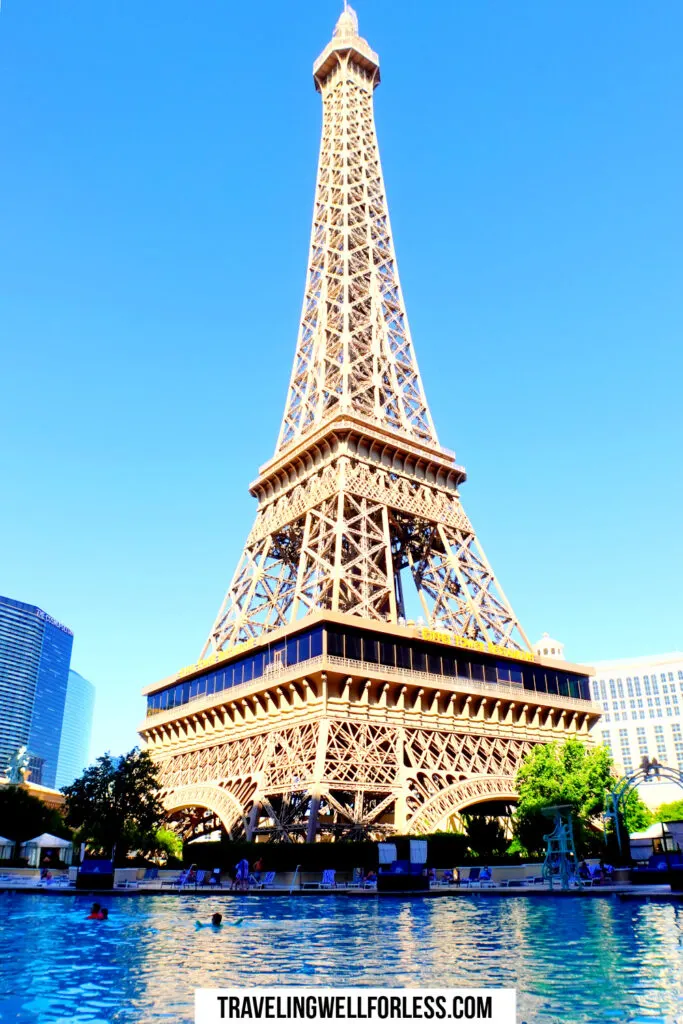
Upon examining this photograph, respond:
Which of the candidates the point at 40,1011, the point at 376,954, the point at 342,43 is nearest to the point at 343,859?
the point at 376,954

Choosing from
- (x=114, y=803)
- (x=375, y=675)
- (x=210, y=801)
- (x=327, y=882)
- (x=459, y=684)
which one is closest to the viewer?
(x=327, y=882)

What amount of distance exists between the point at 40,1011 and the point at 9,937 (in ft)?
30.7

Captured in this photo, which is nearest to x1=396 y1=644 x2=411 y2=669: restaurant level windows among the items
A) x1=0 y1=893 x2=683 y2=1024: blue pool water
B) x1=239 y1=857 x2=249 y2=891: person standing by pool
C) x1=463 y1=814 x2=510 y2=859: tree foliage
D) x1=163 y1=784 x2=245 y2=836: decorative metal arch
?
x1=463 y1=814 x2=510 y2=859: tree foliage

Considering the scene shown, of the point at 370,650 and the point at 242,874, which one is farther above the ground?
the point at 370,650

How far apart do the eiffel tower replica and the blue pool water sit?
17.4 meters

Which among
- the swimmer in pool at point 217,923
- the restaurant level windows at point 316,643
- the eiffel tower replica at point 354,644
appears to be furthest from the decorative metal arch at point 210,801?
the swimmer in pool at point 217,923

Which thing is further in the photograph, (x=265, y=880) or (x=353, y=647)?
(x=353, y=647)

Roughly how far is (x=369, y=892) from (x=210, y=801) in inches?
770

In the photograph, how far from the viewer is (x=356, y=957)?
1480 centimetres

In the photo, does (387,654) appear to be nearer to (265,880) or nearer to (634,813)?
(265,880)

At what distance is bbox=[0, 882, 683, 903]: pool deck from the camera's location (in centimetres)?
2720

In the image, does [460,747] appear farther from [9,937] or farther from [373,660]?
[9,937]

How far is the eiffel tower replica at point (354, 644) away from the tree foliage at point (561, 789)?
3919mm

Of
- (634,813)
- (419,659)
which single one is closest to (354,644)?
(419,659)
